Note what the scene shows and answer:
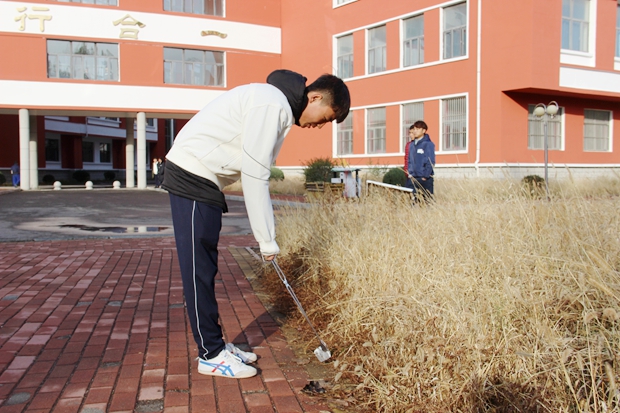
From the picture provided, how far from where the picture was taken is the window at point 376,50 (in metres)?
25.9

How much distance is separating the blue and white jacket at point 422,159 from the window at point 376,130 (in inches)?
613

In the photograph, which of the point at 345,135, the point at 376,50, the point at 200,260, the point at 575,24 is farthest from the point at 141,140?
the point at 200,260

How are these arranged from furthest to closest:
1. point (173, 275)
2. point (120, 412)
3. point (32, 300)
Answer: point (173, 275)
point (32, 300)
point (120, 412)

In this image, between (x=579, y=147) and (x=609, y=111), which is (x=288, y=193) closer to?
(x=579, y=147)

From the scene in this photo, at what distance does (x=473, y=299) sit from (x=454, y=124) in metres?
20.1

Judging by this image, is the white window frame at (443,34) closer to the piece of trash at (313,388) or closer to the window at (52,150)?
the piece of trash at (313,388)

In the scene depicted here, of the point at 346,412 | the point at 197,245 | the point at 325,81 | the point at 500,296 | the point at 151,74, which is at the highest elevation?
the point at 151,74

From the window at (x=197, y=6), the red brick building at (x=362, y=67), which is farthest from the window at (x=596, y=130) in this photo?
the window at (x=197, y=6)

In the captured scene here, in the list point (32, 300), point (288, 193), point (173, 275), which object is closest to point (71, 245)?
point (173, 275)

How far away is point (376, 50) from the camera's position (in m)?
26.2

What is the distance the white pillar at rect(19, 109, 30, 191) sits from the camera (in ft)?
91.7

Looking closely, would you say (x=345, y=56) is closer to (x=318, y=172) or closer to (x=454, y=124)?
(x=454, y=124)

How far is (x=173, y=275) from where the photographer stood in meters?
6.42

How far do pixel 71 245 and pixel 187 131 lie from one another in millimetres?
6212
